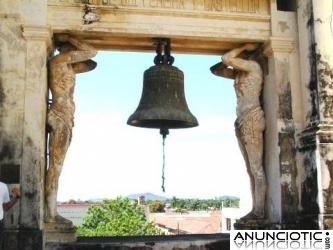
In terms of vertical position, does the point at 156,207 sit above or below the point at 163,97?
below

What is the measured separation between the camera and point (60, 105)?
6488 millimetres

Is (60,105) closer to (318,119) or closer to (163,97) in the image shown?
(163,97)

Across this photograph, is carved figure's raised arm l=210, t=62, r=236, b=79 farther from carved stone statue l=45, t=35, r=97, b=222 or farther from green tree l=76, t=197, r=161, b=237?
A: green tree l=76, t=197, r=161, b=237

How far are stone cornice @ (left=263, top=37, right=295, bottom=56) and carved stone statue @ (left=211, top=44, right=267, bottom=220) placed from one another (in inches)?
12.2

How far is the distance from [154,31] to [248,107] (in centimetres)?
158

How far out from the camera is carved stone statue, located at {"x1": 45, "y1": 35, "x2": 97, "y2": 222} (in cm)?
630

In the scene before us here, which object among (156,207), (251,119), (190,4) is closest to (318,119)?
(251,119)

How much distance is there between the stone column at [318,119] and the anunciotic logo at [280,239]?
143mm

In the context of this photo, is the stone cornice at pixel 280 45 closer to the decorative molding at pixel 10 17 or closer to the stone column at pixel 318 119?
the stone column at pixel 318 119

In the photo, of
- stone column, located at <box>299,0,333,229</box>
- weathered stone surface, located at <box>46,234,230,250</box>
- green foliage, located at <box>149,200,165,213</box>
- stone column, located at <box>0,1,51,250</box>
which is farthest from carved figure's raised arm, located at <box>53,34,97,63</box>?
green foliage, located at <box>149,200,165,213</box>

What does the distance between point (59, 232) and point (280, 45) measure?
11.6 feet

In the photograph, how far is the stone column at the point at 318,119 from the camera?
608 centimetres

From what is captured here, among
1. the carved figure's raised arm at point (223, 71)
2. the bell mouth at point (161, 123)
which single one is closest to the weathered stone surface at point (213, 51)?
the carved figure's raised arm at point (223, 71)

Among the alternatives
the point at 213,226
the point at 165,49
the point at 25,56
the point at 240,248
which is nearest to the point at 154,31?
the point at 165,49
